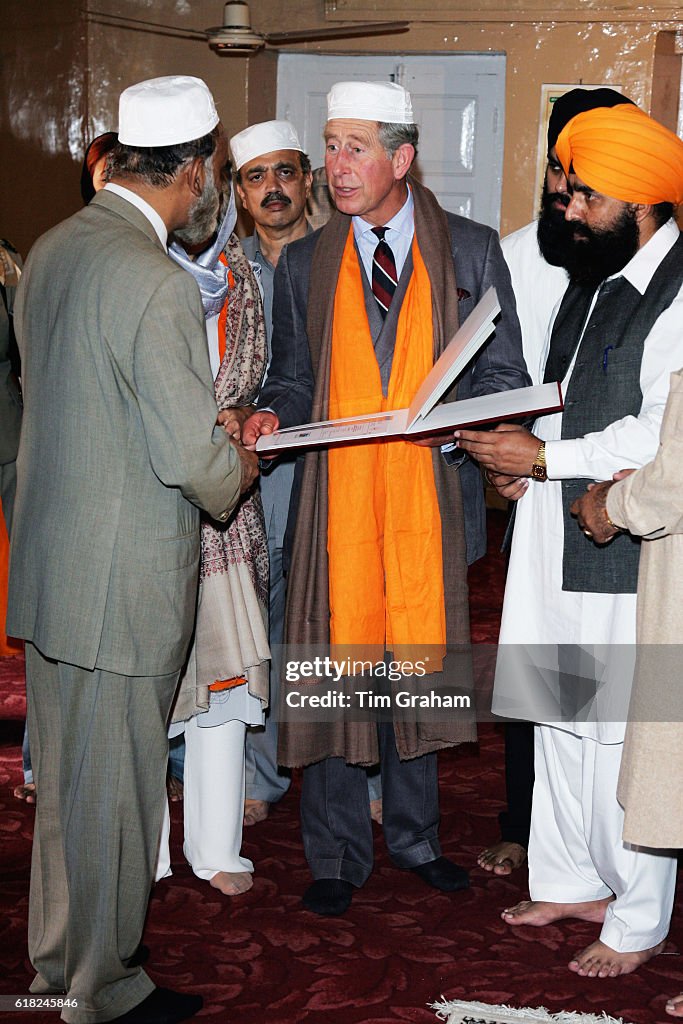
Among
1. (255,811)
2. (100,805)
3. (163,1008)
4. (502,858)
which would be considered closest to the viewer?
(100,805)

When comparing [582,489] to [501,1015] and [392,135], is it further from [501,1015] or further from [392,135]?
[501,1015]

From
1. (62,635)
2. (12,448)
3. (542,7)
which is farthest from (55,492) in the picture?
(542,7)

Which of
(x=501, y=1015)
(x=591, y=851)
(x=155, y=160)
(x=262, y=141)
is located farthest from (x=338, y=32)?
(x=501, y=1015)

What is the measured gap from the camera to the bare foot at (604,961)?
271 cm

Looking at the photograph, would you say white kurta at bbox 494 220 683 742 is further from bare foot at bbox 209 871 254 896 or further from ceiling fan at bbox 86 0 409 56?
ceiling fan at bbox 86 0 409 56

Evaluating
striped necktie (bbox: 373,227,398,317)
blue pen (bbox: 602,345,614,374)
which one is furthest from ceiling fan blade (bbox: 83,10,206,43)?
blue pen (bbox: 602,345,614,374)

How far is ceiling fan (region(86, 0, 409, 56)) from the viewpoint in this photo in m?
6.90

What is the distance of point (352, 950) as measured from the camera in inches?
111

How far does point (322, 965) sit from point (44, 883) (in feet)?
2.29

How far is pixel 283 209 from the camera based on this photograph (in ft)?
12.3

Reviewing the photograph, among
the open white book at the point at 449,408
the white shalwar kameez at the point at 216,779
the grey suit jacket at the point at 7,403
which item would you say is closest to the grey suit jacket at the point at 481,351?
the open white book at the point at 449,408

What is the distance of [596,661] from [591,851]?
51cm

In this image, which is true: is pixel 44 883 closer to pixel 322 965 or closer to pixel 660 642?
pixel 322 965

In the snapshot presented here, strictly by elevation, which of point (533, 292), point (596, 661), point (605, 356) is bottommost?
point (596, 661)
